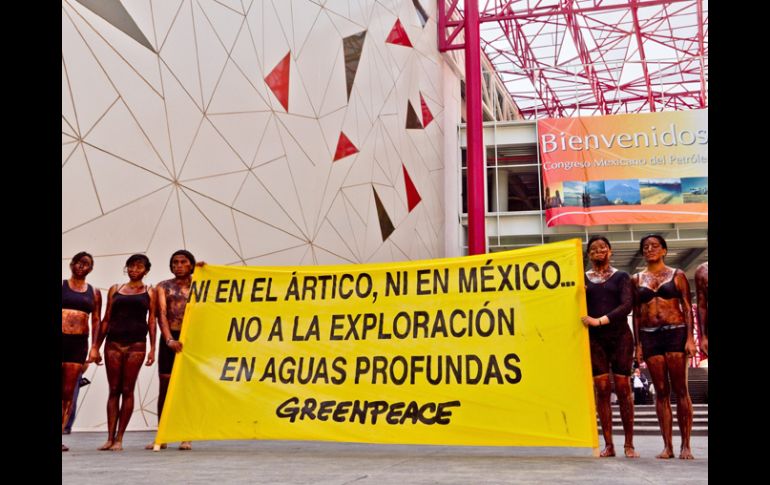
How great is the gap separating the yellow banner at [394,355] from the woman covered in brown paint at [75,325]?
0.79 m

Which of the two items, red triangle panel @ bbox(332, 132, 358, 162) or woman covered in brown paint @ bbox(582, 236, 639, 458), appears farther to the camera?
red triangle panel @ bbox(332, 132, 358, 162)

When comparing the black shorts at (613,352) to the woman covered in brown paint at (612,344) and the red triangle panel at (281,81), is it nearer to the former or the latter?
the woman covered in brown paint at (612,344)

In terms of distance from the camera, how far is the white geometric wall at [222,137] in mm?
8219

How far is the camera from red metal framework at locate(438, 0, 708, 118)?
27.0 meters

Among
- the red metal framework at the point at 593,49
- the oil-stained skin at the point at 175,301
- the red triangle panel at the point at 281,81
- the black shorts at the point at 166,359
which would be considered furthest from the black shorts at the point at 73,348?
the red metal framework at the point at 593,49

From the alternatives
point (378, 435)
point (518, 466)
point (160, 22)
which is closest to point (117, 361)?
point (378, 435)

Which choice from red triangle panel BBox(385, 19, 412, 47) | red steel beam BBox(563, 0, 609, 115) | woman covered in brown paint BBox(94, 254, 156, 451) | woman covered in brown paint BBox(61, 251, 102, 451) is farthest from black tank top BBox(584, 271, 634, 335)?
red steel beam BBox(563, 0, 609, 115)

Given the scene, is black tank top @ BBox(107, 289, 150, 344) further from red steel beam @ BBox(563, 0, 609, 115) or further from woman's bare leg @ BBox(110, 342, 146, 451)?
red steel beam @ BBox(563, 0, 609, 115)

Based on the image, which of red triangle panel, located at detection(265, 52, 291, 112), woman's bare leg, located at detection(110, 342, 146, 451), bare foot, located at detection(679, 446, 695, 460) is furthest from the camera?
red triangle panel, located at detection(265, 52, 291, 112)

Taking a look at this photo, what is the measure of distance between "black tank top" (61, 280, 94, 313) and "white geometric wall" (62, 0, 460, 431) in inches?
70.3

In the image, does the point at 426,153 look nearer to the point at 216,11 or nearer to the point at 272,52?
the point at 272,52

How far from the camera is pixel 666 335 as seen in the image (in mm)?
5398

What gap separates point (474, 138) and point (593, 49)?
12.6m
